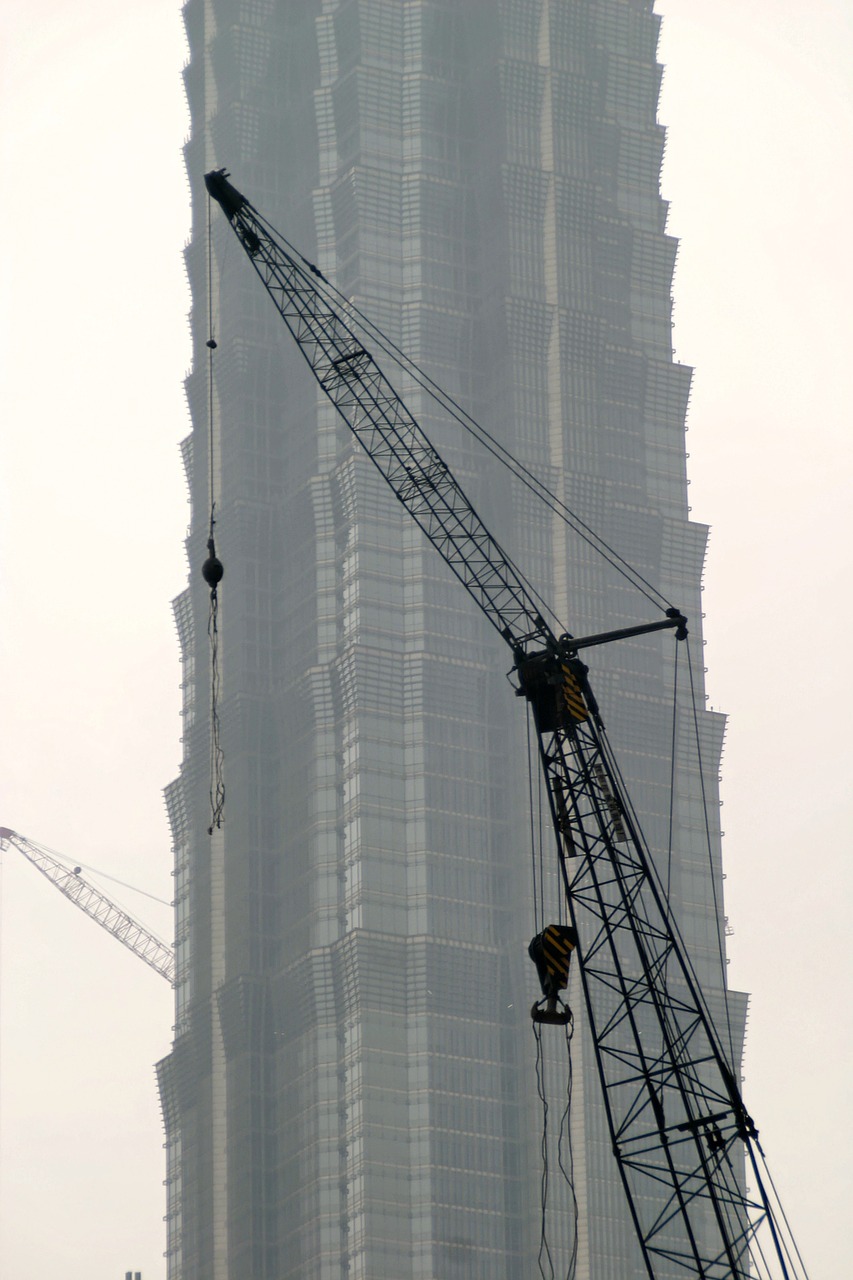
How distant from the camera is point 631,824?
474 ft

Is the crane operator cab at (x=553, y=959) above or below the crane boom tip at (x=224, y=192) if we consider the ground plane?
below

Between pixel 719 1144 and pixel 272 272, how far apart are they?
57400 mm

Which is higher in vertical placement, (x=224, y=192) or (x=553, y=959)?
(x=224, y=192)

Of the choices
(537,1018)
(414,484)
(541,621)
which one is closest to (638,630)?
(541,621)

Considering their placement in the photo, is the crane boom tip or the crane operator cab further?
the crane boom tip

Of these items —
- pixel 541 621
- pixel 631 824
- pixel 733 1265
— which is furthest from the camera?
pixel 541 621

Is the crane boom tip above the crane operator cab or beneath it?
above

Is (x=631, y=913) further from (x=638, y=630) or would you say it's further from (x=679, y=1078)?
(x=638, y=630)

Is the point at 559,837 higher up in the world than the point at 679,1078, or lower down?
higher up

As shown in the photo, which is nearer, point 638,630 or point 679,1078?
point 679,1078

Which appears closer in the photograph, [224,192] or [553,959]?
[553,959]

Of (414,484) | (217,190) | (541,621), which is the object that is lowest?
(541,621)

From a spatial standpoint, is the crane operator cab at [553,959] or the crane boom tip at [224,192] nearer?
the crane operator cab at [553,959]

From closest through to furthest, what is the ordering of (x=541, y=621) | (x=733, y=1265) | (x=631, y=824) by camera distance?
(x=733, y=1265) < (x=631, y=824) < (x=541, y=621)
